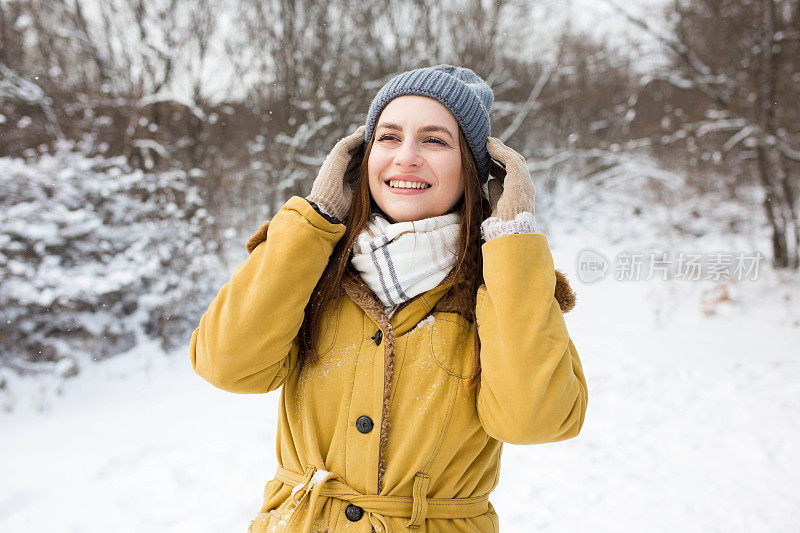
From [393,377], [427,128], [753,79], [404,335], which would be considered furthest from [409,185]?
[753,79]

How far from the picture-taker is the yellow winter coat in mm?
1193

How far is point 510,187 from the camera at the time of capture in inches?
54.4

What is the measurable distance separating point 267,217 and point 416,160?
25.3ft

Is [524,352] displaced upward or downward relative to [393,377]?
upward

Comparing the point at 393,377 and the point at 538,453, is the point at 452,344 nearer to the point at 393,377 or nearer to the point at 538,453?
the point at 393,377

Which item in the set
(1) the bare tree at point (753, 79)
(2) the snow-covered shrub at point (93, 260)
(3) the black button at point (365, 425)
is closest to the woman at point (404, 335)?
(3) the black button at point (365, 425)

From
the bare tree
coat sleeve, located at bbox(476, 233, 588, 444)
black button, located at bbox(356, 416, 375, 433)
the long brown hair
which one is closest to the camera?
coat sleeve, located at bbox(476, 233, 588, 444)

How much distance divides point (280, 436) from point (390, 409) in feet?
1.34

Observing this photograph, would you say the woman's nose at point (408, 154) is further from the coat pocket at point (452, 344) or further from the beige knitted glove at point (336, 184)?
the coat pocket at point (452, 344)

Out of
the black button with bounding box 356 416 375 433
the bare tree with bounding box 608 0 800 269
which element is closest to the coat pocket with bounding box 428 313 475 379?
the black button with bounding box 356 416 375 433

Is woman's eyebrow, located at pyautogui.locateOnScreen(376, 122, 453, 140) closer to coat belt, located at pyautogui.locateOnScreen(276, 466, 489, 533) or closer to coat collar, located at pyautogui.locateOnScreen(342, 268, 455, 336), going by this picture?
coat collar, located at pyautogui.locateOnScreen(342, 268, 455, 336)

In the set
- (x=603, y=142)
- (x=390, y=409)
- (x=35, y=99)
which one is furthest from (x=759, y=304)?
(x=35, y=99)

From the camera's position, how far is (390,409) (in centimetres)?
130

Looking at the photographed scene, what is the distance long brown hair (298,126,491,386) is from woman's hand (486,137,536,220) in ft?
0.23
